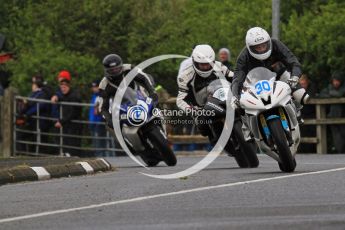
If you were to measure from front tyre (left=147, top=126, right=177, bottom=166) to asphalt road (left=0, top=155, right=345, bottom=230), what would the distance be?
3.78 m

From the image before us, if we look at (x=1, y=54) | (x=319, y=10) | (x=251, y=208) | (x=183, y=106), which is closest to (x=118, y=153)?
(x=1, y=54)

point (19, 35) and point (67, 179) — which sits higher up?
point (19, 35)

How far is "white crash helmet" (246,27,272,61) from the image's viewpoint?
54.6ft

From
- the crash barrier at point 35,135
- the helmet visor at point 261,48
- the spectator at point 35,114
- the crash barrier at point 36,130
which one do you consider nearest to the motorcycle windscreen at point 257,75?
the helmet visor at point 261,48

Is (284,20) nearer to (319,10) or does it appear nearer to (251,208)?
(319,10)

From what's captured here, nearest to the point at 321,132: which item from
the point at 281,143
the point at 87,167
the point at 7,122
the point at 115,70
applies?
the point at 7,122

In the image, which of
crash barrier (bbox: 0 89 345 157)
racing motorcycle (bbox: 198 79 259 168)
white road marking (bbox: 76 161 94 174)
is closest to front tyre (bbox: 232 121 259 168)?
racing motorcycle (bbox: 198 79 259 168)

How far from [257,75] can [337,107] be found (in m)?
11.4

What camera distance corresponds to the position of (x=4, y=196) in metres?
13.4

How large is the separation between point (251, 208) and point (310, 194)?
135cm

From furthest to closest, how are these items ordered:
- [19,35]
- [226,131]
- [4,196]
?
[19,35] < [226,131] < [4,196]

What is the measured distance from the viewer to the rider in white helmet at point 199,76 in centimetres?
1942

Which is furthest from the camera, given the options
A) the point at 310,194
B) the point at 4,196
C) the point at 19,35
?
the point at 19,35

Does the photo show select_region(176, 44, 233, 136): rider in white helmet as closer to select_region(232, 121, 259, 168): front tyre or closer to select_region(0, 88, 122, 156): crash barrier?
select_region(232, 121, 259, 168): front tyre
